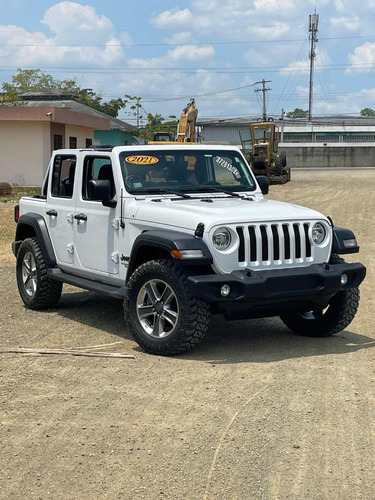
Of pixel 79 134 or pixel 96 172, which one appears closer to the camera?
pixel 96 172

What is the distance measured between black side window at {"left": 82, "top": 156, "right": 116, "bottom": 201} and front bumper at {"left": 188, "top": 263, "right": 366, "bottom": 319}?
6.35 ft

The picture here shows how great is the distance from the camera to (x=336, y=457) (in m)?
4.66

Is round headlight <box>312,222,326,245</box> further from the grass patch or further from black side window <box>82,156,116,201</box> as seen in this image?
the grass patch

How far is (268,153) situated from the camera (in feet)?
121

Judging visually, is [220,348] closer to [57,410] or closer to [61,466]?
[57,410]

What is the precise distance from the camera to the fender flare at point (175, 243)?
682 centimetres

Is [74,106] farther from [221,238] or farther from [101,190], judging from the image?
[221,238]

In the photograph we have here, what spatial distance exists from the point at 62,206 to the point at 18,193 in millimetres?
22364

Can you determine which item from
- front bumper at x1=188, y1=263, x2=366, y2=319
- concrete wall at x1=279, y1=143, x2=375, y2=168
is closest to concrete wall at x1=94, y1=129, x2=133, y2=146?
concrete wall at x1=279, y1=143, x2=375, y2=168

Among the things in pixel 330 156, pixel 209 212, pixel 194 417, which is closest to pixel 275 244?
pixel 209 212

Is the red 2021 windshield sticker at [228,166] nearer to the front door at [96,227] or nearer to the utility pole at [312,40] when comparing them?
the front door at [96,227]

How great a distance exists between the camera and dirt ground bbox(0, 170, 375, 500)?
4332 mm

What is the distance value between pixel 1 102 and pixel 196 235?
4380cm

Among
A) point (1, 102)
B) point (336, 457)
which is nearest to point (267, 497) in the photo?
point (336, 457)
